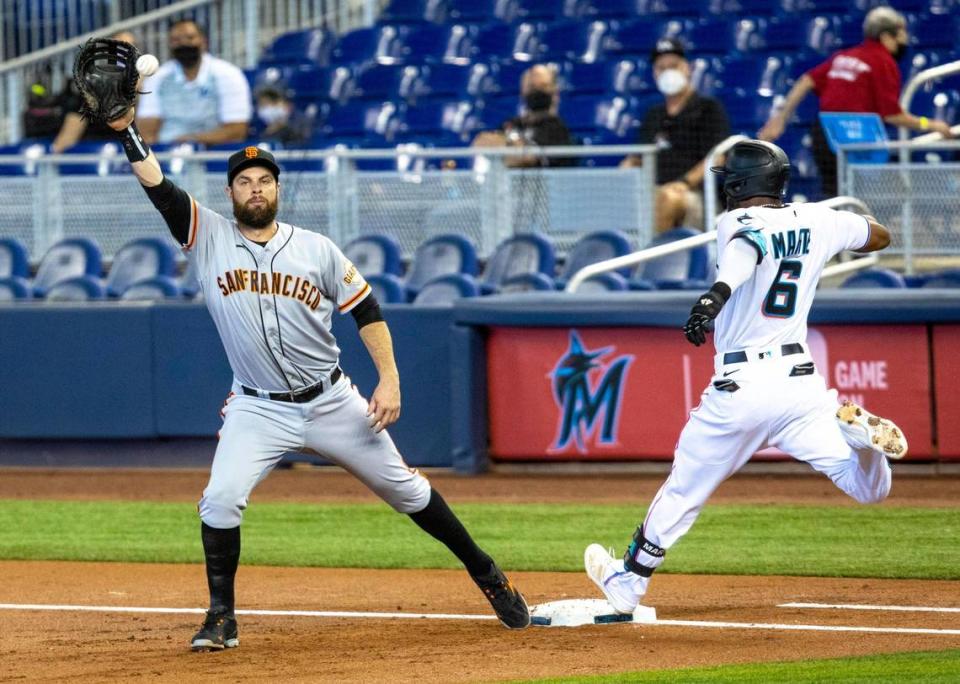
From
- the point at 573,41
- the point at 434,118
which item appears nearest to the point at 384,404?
the point at 434,118

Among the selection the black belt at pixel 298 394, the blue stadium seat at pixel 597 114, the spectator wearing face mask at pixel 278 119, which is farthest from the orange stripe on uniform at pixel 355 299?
the blue stadium seat at pixel 597 114

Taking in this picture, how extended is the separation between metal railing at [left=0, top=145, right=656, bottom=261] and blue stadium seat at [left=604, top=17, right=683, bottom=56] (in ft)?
8.04

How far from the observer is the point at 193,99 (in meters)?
14.8

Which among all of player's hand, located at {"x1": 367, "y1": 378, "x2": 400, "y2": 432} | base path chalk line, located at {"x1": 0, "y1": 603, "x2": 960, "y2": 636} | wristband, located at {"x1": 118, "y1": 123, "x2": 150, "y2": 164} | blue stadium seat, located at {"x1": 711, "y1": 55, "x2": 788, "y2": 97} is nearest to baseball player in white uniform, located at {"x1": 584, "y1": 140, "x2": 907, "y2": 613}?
base path chalk line, located at {"x1": 0, "y1": 603, "x2": 960, "y2": 636}

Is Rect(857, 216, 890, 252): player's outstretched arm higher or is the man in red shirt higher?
the man in red shirt

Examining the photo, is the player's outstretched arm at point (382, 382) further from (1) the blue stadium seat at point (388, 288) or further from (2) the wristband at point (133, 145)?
(1) the blue stadium seat at point (388, 288)

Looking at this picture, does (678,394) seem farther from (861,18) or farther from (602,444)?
(861,18)

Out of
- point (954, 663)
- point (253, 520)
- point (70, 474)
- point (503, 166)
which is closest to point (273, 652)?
point (954, 663)

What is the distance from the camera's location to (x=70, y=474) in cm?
1216

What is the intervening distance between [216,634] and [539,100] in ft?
26.9

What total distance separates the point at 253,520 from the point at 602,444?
2634 millimetres

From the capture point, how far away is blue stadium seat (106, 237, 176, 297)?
1372 cm

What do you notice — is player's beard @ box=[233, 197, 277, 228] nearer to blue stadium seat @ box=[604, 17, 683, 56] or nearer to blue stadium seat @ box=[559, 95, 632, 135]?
blue stadium seat @ box=[559, 95, 632, 135]

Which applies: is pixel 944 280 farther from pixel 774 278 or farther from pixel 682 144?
pixel 774 278
